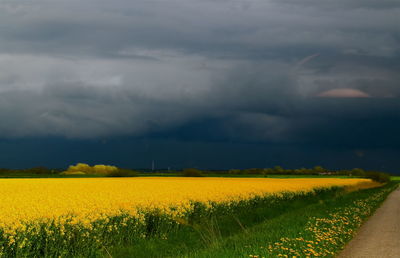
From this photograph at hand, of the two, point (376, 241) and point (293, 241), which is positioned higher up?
point (293, 241)

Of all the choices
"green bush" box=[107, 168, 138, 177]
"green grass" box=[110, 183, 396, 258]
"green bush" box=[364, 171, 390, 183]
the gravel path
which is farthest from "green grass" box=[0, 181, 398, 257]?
"green bush" box=[364, 171, 390, 183]

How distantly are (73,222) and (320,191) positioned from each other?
114 ft

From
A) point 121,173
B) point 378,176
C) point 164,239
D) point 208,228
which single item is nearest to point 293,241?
point 164,239

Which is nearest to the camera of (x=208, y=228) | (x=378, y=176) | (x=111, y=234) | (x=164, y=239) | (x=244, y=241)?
(x=244, y=241)

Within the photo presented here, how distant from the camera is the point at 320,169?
446 ft

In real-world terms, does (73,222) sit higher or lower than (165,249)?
higher

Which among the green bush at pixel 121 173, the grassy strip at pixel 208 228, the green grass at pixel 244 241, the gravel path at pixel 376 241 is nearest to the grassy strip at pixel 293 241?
the green grass at pixel 244 241

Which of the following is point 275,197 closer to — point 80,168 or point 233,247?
point 233,247

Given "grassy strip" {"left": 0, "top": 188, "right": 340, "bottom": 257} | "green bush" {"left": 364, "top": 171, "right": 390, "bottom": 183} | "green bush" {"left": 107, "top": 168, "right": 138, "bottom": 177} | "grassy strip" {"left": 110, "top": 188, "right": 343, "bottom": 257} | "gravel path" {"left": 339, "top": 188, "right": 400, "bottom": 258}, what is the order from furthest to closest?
"green bush" {"left": 364, "top": 171, "right": 390, "bottom": 183}
"green bush" {"left": 107, "top": 168, "right": 138, "bottom": 177}
"grassy strip" {"left": 110, "top": 188, "right": 343, "bottom": 257}
"gravel path" {"left": 339, "top": 188, "right": 400, "bottom": 258}
"grassy strip" {"left": 0, "top": 188, "right": 340, "bottom": 257}

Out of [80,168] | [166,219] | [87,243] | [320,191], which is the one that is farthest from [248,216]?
[80,168]

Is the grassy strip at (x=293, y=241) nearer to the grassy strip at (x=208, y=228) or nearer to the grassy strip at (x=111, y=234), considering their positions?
the grassy strip at (x=208, y=228)

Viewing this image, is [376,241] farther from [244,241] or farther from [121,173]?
[121,173]

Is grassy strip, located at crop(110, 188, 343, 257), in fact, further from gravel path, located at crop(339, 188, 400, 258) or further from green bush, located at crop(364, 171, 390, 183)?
green bush, located at crop(364, 171, 390, 183)

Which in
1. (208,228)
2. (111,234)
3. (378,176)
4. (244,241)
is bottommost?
(378,176)
